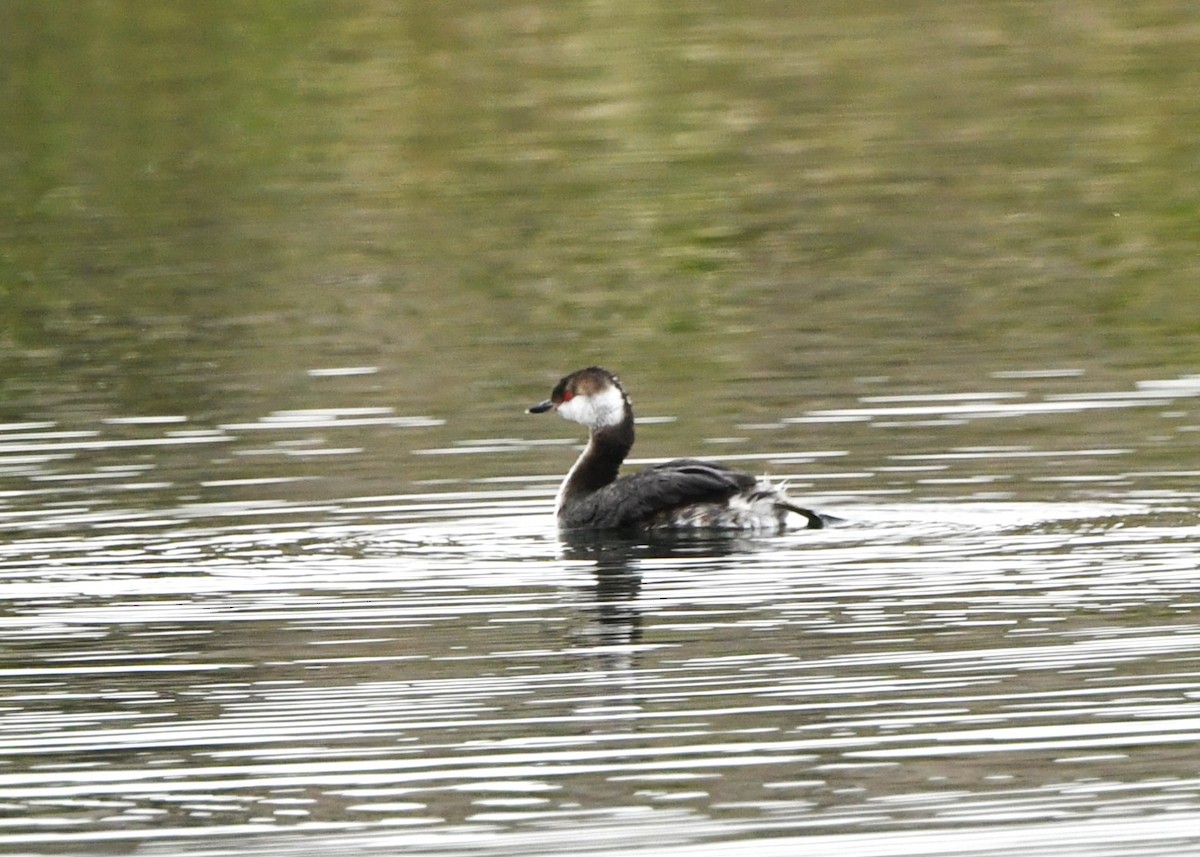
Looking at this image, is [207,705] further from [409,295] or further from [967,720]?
[409,295]

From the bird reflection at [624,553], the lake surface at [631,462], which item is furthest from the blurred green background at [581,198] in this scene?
the bird reflection at [624,553]

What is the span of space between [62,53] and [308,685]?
2625 centimetres

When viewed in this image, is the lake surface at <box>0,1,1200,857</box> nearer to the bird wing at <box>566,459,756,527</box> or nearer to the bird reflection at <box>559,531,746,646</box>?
the bird reflection at <box>559,531,746,646</box>

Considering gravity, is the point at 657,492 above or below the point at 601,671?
above

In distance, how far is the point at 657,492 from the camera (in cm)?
1223

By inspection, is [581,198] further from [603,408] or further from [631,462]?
[603,408]

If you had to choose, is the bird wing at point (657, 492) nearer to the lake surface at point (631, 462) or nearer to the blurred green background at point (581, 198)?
the lake surface at point (631, 462)

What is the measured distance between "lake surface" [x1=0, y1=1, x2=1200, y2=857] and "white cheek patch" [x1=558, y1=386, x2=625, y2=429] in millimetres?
506

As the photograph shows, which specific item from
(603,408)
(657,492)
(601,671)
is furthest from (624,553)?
(601,671)

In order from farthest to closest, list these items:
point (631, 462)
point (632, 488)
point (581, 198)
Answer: point (581, 198)
point (631, 462)
point (632, 488)

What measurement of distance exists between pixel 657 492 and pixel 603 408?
1.07m

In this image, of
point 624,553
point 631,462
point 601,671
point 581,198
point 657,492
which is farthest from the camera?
point 581,198

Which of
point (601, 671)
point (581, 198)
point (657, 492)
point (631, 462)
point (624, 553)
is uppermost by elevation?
point (581, 198)

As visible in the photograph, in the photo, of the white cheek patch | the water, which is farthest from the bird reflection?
the white cheek patch
